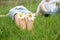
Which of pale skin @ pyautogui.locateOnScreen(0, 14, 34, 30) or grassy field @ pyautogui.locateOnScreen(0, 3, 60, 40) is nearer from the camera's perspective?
grassy field @ pyautogui.locateOnScreen(0, 3, 60, 40)

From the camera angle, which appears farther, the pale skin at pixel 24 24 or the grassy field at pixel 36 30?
the pale skin at pixel 24 24

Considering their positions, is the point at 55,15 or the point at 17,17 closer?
the point at 17,17

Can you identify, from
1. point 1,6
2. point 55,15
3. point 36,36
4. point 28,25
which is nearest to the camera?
point 36,36

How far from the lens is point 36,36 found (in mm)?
2867

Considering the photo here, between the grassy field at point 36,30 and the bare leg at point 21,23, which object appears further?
the bare leg at point 21,23

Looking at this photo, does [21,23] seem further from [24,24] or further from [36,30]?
[36,30]

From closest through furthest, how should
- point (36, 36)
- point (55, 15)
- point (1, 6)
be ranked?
point (36, 36)
point (55, 15)
point (1, 6)

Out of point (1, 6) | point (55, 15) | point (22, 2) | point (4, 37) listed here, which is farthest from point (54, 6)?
point (4, 37)

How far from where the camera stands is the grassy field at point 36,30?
2867 mm

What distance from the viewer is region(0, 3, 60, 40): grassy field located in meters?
2.87

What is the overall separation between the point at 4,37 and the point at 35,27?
479mm

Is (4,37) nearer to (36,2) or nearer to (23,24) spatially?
(23,24)

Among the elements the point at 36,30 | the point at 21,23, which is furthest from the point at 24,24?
the point at 36,30

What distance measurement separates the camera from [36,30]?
9.89ft
